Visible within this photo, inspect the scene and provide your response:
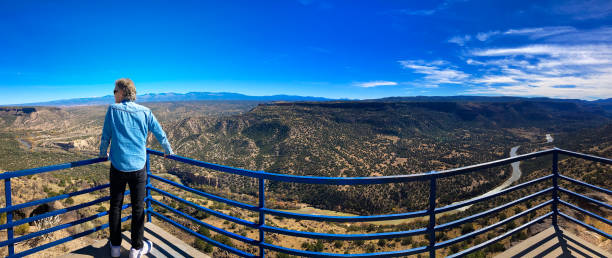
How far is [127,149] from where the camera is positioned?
3.00m

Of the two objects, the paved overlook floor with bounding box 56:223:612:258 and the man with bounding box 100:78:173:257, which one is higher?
the man with bounding box 100:78:173:257

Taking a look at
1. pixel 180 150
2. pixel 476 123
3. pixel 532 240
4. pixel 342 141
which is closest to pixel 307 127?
pixel 342 141

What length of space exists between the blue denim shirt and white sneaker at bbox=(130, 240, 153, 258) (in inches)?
38.4

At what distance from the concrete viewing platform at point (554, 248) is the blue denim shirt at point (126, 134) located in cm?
445

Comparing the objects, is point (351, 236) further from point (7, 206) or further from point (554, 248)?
point (7, 206)

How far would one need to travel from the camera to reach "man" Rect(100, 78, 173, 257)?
9.71ft

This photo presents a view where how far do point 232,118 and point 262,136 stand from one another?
1049 inches

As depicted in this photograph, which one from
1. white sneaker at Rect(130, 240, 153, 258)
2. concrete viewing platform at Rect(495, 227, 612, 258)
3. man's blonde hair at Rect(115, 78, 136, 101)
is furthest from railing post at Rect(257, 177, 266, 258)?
concrete viewing platform at Rect(495, 227, 612, 258)

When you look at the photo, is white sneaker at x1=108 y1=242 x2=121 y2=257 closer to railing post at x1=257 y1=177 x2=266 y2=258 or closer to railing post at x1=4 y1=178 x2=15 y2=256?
railing post at x1=4 y1=178 x2=15 y2=256

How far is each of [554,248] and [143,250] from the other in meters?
5.14

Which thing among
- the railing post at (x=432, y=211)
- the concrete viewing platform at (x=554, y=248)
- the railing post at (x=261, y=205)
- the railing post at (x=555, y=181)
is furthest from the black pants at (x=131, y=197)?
the railing post at (x=555, y=181)

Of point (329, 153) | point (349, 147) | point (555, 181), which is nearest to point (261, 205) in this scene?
point (555, 181)

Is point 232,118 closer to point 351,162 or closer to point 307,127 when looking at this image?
point 307,127

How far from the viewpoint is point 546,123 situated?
5792 inches
